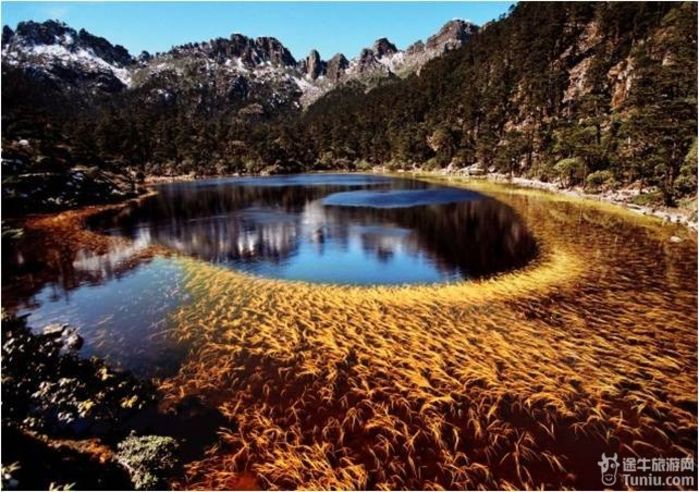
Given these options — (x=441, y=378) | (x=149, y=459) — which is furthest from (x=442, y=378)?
(x=149, y=459)

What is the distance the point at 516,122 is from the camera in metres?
112

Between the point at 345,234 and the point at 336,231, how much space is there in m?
1.64

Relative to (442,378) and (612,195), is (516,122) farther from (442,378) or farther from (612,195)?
(442,378)

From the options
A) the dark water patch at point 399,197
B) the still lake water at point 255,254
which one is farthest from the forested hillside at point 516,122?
the dark water patch at point 399,197

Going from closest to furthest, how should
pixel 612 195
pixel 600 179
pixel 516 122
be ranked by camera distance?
pixel 612 195 < pixel 600 179 < pixel 516 122

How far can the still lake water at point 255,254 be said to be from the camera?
18625 millimetres

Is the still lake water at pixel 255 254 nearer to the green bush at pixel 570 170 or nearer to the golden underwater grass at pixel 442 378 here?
the golden underwater grass at pixel 442 378

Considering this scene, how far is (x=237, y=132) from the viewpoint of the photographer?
15150cm

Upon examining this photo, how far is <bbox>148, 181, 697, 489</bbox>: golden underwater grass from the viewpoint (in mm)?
10109

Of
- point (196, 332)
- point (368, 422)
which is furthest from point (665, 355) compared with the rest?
point (196, 332)

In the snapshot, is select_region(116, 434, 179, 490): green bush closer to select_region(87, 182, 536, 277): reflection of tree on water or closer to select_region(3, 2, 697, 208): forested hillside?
select_region(3, 2, 697, 208): forested hillside

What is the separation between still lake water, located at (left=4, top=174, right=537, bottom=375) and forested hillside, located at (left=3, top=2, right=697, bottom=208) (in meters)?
8.80

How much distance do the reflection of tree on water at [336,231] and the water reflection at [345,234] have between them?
0.26 feet

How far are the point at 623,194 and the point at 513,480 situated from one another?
5203cm
